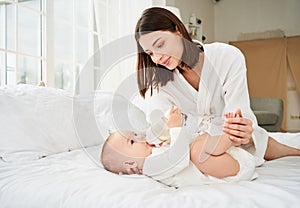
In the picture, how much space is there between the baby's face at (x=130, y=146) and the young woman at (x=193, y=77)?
0.26 metres

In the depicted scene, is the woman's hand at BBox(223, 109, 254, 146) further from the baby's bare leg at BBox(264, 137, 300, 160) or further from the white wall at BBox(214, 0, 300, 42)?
the white wall at BBox(214, 0, 300, 42)

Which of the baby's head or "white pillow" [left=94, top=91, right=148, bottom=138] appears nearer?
the baby's head

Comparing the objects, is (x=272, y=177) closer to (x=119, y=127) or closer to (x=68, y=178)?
(x=68, y=178)

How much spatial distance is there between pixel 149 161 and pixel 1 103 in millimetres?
631

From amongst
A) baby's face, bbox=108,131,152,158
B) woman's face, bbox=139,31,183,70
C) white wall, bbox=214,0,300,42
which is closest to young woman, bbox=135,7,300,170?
woman's face, bbox=139,31,183,70

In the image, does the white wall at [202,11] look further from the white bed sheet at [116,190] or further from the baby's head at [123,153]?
the white bed sheet at [116,190]

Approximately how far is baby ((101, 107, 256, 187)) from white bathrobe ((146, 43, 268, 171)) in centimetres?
15

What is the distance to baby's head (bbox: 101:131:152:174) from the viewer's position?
1083mm

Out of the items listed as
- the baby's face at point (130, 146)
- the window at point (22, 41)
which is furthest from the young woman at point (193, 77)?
the window at point (22, 41)

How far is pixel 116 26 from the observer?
9.52 feet

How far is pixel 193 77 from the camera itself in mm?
1433

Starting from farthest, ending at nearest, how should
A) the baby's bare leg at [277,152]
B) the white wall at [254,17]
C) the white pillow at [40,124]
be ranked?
the white wall at [254,17], the baby's bare leg at [277,152], the white pillow at [40,124]

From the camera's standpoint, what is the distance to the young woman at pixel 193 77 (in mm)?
1225

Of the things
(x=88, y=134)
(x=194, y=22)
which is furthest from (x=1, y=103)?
(x=194, y=22)
